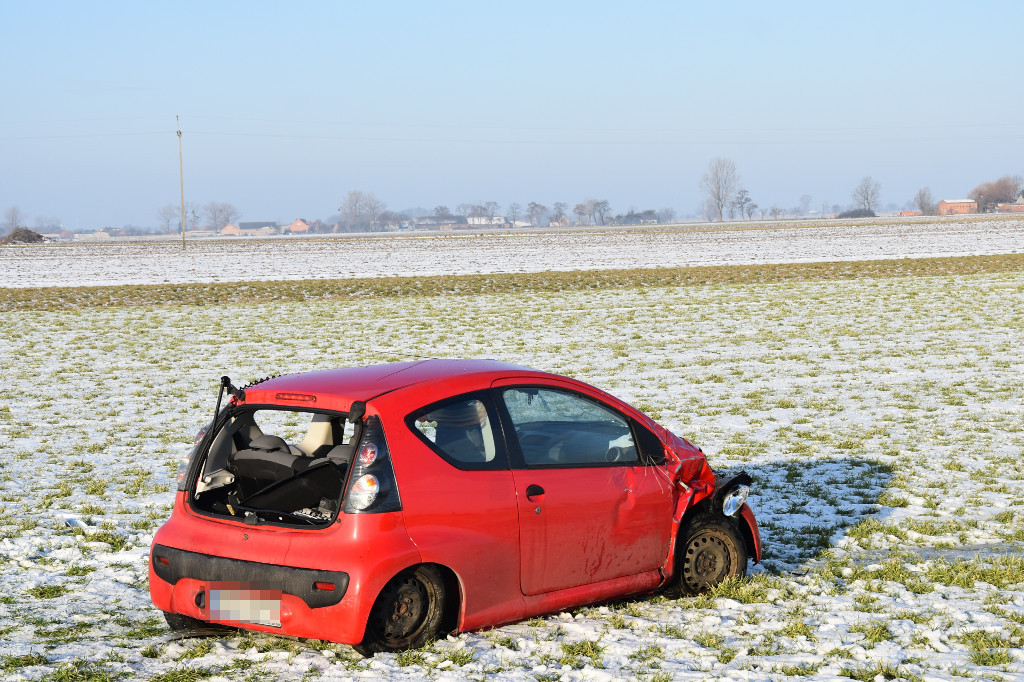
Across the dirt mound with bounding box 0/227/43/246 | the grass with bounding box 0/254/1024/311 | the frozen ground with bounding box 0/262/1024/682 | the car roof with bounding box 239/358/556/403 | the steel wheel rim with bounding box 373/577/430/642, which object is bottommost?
the frozen ground with bounding box 0/262/1024/682

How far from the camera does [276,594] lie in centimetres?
477

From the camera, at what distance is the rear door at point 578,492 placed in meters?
5.32

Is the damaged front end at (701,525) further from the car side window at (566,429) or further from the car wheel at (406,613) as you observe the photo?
the car wheel at (406,613)

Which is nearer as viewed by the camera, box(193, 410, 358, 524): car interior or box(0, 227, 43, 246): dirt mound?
box(193, 410, 358, 524): car interior

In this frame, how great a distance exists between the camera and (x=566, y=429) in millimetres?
5758

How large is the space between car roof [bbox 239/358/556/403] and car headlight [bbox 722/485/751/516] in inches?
53.8

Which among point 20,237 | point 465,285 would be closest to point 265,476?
point 465,285

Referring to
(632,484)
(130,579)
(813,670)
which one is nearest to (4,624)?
(130,579)

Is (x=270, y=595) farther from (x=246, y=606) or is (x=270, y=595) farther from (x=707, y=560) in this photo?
(x=707, y=560)

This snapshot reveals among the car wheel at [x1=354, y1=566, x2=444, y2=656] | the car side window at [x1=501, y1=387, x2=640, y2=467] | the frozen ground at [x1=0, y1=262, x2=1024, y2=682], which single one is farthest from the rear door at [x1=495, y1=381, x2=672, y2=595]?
the car wheel at [x1=354, y1=566, x2=444, y2=656]

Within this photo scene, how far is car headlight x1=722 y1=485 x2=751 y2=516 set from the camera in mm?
6047

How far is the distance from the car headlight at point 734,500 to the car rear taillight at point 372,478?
7.11 feet

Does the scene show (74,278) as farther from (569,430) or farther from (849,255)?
(569,430)

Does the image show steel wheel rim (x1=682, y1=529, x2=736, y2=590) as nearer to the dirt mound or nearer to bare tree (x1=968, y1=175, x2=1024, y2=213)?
the dirt mound
